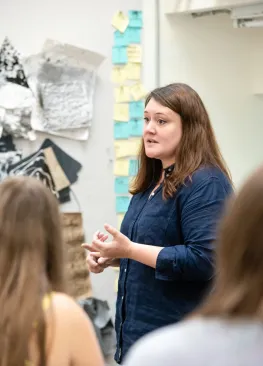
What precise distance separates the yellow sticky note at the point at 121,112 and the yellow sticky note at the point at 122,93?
2cm

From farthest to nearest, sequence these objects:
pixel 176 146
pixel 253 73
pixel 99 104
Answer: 1. pixel 253 73
2. pixel 99 104
3. pixel 176 146

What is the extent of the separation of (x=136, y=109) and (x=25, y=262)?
197cm

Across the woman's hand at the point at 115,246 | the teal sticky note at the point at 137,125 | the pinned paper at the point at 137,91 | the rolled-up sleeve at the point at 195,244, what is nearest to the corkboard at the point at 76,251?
the teal sticky note at the point at 137,125

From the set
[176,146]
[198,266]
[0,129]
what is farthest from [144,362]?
[0,129]

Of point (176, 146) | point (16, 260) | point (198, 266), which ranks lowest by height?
point (198, 266)

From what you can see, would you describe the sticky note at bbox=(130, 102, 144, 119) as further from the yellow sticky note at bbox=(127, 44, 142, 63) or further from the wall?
the yellow sticky note at bbox=(127, 44, 142, 63)

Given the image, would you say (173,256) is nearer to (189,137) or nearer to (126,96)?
(189,137)

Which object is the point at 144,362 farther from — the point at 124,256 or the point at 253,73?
the point at 253,73

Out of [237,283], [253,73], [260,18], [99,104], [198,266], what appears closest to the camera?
[237,283]

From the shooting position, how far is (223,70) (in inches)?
134

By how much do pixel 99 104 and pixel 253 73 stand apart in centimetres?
84

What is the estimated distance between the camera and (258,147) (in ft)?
11.5

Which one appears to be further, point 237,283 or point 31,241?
point 31,241

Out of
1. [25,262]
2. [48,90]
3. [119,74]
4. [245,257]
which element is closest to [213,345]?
[245,257]
